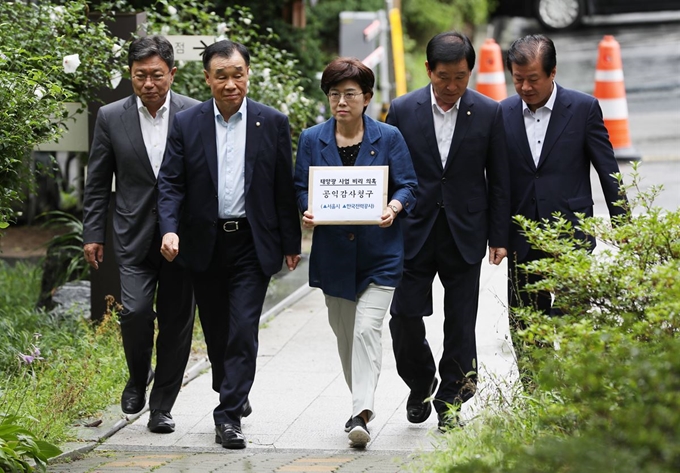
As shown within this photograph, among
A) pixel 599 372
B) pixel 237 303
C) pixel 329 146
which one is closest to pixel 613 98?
pixel 329 146

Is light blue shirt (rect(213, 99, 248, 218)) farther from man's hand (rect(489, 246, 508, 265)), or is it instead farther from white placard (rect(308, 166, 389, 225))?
man's hand (rect(489, 246, 508, 265))

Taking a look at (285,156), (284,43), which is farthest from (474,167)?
(284,43)

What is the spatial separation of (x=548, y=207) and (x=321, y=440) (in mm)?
1660

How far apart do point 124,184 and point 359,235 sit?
1.36 m

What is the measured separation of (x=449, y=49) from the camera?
612cm

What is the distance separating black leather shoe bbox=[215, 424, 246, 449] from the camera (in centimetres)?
615

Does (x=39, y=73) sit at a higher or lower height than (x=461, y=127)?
higher

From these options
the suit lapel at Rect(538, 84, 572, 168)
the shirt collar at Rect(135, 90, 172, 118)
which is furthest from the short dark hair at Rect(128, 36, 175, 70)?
the suit lapel at Rect(538, 84, 572, 168)

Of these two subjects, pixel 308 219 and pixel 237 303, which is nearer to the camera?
pixel 308 219

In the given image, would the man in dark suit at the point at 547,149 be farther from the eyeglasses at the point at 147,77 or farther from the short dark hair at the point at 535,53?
the eyeglasses at the point at 147,77

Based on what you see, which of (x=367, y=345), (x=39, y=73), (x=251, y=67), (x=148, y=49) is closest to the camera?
(x=367, y=345)

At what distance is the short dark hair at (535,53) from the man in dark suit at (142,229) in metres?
1.76

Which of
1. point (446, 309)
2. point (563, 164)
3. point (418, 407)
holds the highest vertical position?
point (563, 164)

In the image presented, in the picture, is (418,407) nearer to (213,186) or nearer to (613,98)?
(213,186)
